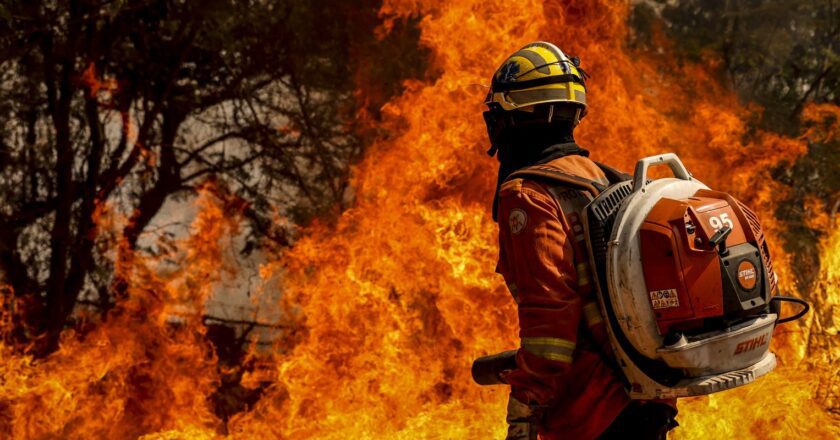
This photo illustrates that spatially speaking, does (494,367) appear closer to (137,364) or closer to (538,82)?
(538,82)

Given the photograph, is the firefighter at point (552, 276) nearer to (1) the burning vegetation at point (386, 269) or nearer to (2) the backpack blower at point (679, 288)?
(2) the backpack blower at point (679, 288)

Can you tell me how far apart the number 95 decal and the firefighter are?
44 cm

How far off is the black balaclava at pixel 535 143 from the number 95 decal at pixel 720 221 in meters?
0.65

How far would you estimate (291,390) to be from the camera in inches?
301

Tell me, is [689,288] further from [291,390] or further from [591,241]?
[291,390]

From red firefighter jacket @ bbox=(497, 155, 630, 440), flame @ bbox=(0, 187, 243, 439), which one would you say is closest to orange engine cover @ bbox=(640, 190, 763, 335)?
red firefighter jacket @ bbox=(497, 155, 630, 440)

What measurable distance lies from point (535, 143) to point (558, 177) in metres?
0.35

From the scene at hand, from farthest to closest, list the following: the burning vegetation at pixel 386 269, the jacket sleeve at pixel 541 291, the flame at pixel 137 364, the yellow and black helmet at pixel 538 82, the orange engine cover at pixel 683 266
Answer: the flame at pixel 137 364
the burning vegetation at pixel 386 269
the yellow and black helmet at pixel 538 82
the jacket sleeve at pixel 541 291
the orange engine cover at pixel 683 266

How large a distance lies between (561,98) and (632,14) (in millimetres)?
7745

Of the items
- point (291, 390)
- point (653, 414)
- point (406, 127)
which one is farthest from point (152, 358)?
point (653, 414)

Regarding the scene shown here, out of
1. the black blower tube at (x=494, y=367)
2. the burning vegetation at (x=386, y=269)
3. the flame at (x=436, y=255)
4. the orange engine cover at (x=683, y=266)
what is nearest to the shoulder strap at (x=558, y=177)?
the orange engine cover at (x=683, y=266)

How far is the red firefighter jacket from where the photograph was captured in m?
2.79

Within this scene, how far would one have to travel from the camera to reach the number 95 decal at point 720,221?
2.72 m

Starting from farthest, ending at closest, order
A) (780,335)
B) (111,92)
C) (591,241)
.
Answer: (111,92) < (780,335) < (591,241)
